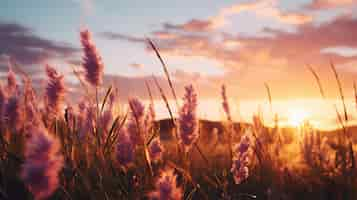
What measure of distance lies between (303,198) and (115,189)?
1557 millimetres

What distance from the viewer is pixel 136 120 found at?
94.3 inches

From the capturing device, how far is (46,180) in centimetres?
101

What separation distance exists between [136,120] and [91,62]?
44 centimetres

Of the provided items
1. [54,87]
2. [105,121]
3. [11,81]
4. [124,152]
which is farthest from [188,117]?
[11,81]

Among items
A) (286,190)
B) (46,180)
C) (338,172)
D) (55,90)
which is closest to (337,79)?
(286,190)

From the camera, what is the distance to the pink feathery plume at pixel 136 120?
2.41 metres

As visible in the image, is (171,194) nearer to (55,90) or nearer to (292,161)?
(55,90)

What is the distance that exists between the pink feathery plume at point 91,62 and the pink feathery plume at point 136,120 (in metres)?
0.27

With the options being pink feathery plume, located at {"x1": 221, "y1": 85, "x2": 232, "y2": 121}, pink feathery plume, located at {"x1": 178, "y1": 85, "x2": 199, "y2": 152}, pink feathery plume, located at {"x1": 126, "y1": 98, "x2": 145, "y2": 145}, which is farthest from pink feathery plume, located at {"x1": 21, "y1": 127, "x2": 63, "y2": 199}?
pink feathery plume, located at {"x1": 221, "y1": 85, "x2": 232, "y2": 121}

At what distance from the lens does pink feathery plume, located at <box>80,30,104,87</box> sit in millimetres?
2426

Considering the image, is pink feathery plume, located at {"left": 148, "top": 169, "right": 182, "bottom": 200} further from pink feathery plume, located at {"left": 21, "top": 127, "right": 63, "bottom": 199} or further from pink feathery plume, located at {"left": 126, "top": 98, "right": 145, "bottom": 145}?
pink feathery plume, located at {"left": 126, "top": 98, "right": 145, "bottom": 145}

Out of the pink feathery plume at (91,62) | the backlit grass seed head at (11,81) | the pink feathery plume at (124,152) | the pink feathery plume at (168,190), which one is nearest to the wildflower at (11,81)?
the backlit grass seed head at (11,81)

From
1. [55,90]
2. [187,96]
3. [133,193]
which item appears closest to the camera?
[187,96]

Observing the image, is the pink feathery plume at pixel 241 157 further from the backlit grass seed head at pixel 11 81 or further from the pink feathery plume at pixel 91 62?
the backlit grass seed head at pixel 11 81
